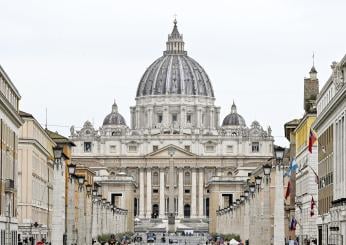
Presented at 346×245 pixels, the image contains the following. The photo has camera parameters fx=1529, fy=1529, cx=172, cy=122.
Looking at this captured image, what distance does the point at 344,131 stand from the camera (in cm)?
6266

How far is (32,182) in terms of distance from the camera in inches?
3789

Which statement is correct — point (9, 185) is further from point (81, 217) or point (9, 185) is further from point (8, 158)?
point (81, 217)

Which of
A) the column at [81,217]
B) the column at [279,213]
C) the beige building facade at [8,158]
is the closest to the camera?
the column at [279,213]

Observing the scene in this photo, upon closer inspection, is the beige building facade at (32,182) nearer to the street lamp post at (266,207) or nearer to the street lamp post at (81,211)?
the street lamp post at (81,211)

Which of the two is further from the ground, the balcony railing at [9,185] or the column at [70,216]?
the balcony railing at [9,185]

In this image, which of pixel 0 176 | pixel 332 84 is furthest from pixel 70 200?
pixel 332 84

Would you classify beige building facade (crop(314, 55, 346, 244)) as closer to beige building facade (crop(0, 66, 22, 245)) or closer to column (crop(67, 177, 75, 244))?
column (crop(67, 177, 75, 244))

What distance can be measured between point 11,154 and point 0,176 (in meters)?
6.37

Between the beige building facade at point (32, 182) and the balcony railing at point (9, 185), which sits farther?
the beige building facade at point (32, 182)

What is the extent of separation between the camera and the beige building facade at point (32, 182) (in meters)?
93.2

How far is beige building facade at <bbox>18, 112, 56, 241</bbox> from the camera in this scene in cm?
9325

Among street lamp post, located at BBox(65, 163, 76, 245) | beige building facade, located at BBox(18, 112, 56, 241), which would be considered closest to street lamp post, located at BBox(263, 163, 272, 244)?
street lamp post, located at BBox(65, 163, 76, 245)

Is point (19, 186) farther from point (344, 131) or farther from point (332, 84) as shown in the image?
point (344, 131)

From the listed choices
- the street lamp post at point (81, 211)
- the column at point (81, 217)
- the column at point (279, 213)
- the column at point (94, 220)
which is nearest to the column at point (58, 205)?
the column at point (279, 213)
